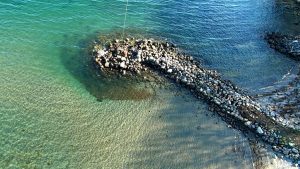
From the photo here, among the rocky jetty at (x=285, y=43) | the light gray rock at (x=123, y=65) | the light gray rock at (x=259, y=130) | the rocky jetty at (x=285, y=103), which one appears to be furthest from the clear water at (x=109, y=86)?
the light gray rock at (x=123, y=65)

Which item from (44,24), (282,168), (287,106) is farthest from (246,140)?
(44,24)

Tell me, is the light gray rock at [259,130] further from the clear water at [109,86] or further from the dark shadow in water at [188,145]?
the clear water at [109,86]

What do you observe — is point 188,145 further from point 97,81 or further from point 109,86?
point 97,81

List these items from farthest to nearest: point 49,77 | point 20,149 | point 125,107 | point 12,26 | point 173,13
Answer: point 173,13 → point 12,26 → point 49,77 → point 125,107 → point 20,149

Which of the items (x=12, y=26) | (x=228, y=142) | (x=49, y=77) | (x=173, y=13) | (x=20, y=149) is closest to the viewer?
(x=20, y=149)

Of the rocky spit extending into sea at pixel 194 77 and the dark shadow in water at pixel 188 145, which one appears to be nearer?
the dark shadow in water at pixel 188 145

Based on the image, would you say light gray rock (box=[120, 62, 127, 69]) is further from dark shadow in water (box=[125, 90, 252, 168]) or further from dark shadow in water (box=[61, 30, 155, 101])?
dark shadow in water (box=[125, 90, 252, 168])

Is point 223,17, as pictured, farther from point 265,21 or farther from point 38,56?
point 38,56
